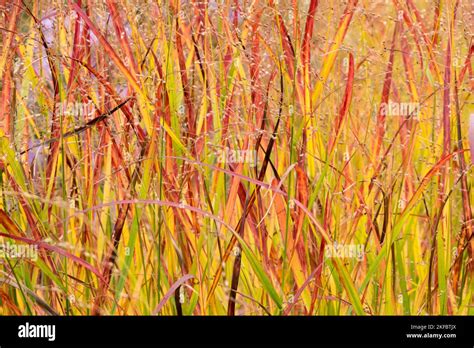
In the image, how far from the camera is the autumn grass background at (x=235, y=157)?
3238 mm

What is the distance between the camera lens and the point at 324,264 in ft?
10.6

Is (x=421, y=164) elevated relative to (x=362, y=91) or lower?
lower

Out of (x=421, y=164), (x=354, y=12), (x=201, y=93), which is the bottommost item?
(x=421, y=164)

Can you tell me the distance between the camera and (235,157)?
3.28 meters

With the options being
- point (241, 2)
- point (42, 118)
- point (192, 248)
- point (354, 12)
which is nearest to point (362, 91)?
point (354, 12)

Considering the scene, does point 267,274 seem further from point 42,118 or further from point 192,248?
point 42,118

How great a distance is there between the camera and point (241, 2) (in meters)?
3.37

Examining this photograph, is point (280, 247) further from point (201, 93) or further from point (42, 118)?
point (42, 118)

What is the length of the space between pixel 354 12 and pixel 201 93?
0.52 metres

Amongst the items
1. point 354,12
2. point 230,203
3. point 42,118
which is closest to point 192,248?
point 230,203

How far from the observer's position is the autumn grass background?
3.24 meters

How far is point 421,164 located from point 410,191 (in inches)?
3.8

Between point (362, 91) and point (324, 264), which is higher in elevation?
point (362, 91)
